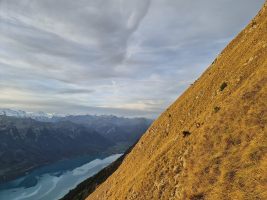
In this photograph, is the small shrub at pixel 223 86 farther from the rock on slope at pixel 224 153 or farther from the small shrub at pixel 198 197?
the small shrub at pixel 198 197

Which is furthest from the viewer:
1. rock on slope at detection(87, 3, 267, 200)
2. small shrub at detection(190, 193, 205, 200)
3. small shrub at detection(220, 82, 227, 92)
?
small shrub at detection(220, 82, 227, 92)

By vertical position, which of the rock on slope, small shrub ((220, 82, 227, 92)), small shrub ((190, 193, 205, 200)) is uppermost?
small shrub ((220, 82, 227, 92))

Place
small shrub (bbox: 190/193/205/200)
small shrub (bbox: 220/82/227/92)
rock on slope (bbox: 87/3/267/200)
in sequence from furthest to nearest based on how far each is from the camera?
1. small shrub (bbox: 220/82/227/92)
2. small shrub (bbox: 190/193/205/200)
3. rock on slope (bbox: 87/3/267/200)

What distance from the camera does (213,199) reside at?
26.9 metres

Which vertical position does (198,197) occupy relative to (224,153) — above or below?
below

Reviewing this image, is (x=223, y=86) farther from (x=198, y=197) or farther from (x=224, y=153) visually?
(x=198, y=197)

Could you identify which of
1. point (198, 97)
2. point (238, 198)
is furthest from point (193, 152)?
point (198, 97)

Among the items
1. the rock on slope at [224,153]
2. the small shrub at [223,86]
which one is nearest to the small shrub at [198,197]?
the rock on slope at [224,153]

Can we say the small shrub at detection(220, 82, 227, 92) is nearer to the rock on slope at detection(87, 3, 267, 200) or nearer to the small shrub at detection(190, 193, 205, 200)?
the rock on slope at detection(87, 3, 267, 200)

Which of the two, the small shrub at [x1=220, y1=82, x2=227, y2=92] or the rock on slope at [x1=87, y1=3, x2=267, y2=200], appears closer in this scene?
the rock on slope at [x1=87, y1=3, x2=267, y2=200]

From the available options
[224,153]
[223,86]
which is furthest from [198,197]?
[223,86]

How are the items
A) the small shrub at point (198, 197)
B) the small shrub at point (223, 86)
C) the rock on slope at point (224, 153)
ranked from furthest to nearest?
the small shrub at point (223, 86) < the small shrub at point (198, 197) < the rock on slope at point (224, 153)

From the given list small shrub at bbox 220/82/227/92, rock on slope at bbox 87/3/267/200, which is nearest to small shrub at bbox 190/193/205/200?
rock on slope at bbox 87/3/267/200

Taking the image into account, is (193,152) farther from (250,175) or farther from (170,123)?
(170,123)
